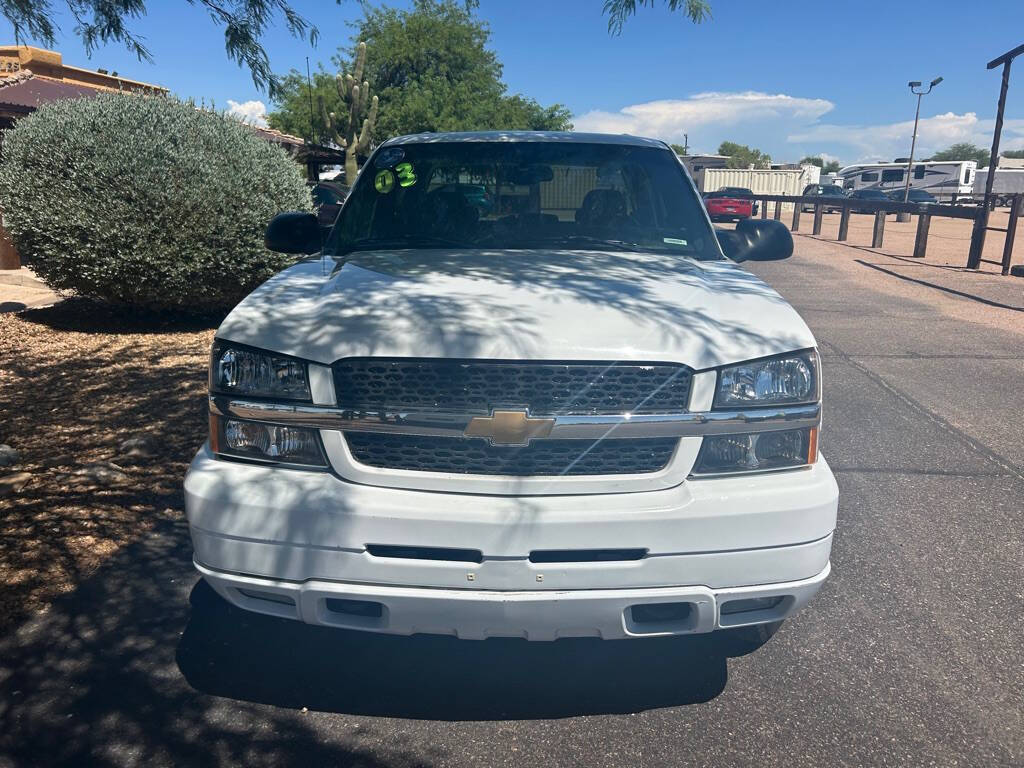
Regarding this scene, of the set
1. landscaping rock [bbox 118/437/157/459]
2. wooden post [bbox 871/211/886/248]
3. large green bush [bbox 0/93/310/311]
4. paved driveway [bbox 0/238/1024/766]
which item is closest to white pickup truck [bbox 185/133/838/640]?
paved driveway [bbox 0/238/1024/766]

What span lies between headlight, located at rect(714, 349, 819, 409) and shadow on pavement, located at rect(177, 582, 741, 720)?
3.48 ft

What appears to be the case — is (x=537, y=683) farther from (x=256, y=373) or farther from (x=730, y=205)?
(x=730, y=205)

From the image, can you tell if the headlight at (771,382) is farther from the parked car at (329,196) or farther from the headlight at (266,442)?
the parked car at (329,196)

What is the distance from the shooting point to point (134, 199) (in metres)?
8.09

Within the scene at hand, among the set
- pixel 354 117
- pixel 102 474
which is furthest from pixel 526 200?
pixel 354 117

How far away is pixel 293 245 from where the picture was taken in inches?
165

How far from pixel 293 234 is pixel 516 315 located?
6.17 feet

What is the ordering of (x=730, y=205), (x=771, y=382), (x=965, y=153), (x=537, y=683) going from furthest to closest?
1. (x=965, y=153)
2. (x=730, y=205)
3. (x=537, y=683)
4. (x=771, y=382)

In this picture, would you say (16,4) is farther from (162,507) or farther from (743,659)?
(743,659)

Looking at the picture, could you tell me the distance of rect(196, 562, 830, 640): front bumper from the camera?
246cm

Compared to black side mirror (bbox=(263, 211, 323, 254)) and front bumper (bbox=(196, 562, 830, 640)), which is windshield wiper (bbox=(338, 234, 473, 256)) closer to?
black side mirror (bbox=(263, 211, 323, 254))

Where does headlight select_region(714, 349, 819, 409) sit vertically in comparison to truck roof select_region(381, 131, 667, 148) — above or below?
below

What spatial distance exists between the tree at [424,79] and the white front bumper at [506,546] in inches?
1565

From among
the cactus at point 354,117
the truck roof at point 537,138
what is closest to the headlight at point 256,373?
the truck roof at point 537,138
